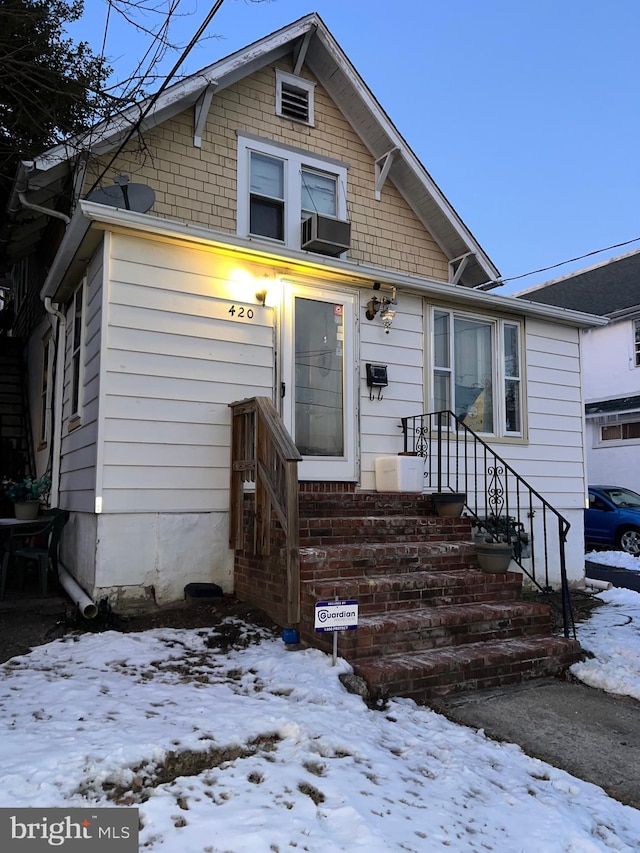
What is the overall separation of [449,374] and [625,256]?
54.9 ft

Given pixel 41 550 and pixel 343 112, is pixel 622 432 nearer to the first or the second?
pixel 343 112

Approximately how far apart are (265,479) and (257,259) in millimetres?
2513

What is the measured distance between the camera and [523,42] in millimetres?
12562

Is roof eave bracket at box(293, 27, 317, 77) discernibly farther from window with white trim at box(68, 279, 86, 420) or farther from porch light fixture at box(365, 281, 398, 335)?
window with white trim at box(68, 279, 86, 420)

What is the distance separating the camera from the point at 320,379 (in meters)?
7.08

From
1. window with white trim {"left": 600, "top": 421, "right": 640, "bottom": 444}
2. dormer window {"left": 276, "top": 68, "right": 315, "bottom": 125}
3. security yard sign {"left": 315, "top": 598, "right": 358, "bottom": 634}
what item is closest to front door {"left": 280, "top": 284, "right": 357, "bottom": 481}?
→ security yard sign {"left": 315, "top": 598, "right": 358, "bottom": 634}

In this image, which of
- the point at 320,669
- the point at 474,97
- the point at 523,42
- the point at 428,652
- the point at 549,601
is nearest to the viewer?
the point at 320,669

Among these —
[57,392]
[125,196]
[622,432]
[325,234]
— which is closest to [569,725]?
[325,234]

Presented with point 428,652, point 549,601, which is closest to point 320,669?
point 428,652

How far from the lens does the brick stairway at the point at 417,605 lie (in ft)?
14.4

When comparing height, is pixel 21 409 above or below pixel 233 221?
below

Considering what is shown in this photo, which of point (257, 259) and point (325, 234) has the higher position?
point (325, 234)

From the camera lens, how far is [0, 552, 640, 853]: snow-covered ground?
246 cm

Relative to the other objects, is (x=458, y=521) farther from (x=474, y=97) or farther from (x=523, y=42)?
(x=474, y=97)
